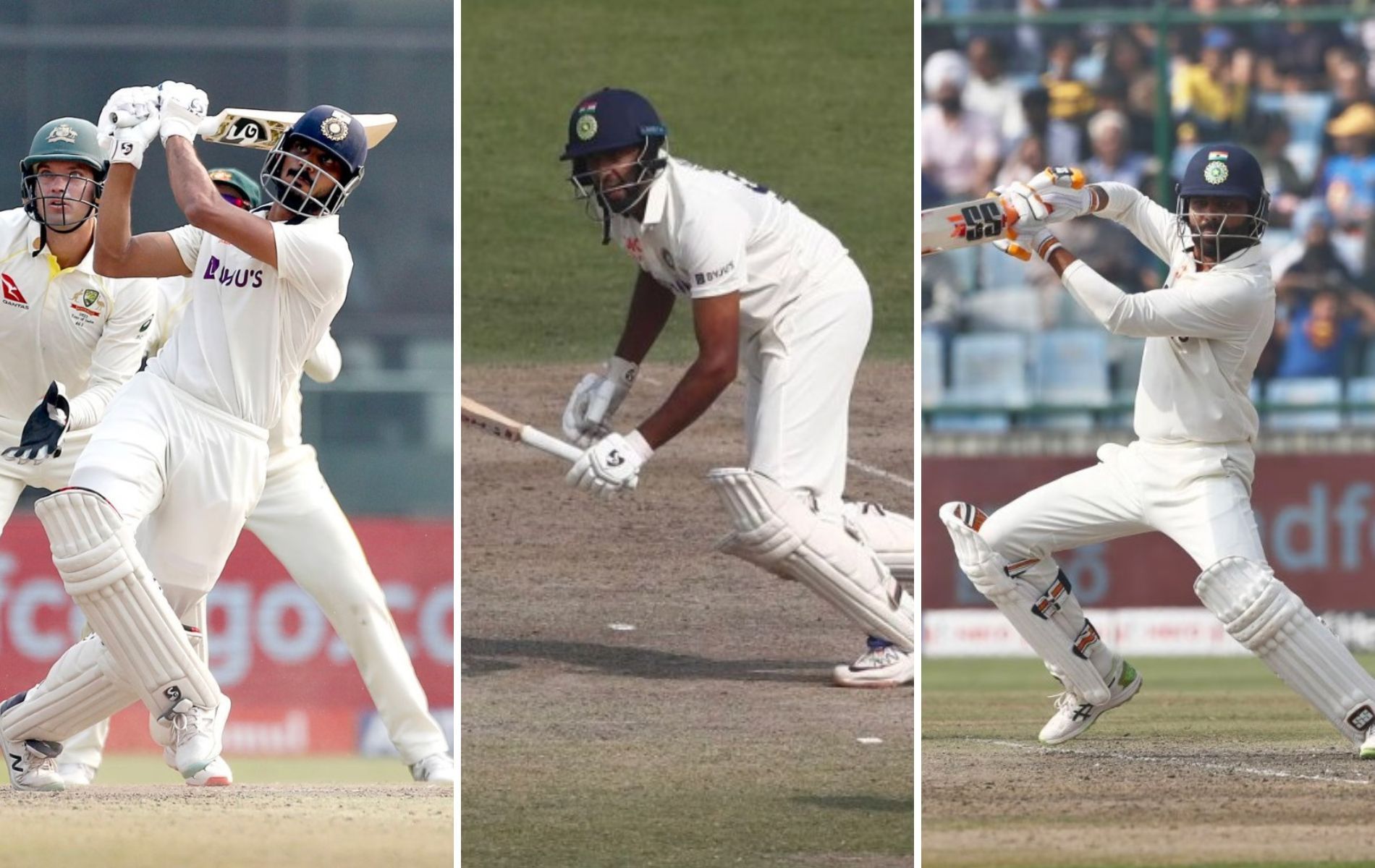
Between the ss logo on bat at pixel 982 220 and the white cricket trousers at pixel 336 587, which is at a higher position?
the ss logo on bat at pixel 982 220

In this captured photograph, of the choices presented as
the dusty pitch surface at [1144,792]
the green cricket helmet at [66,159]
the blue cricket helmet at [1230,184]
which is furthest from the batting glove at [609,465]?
the blue cricket helmet at [1230,184]

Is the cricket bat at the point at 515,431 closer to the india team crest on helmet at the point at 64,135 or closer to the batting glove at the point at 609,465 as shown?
the batting glove at the point at 609,465

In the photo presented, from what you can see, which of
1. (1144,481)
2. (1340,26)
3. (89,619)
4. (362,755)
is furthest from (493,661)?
(1340,26)

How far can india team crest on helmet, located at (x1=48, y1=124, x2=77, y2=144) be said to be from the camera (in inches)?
194

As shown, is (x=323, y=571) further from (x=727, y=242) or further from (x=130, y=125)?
(x=130, y=125)

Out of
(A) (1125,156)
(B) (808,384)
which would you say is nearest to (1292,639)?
(B) (808,384)

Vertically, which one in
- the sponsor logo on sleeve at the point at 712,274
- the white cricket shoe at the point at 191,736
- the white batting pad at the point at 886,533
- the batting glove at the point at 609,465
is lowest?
the white cricket shoe at the point at 191,736

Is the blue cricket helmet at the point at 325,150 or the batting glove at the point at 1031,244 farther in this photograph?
the batting glove at the point at 1031,244

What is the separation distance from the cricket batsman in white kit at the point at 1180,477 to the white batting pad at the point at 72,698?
1.95 meters

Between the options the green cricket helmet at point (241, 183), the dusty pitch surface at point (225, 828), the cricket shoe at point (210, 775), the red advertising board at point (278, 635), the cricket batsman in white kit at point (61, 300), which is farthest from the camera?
the red advertising board at point (278, 635)

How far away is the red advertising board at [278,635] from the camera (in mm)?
7688

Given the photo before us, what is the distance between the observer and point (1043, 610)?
507 cm

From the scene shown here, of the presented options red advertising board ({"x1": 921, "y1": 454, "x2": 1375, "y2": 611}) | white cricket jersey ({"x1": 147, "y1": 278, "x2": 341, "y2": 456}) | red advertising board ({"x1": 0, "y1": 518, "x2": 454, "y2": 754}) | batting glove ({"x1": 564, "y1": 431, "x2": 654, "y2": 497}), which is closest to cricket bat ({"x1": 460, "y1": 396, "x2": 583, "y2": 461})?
batting glove ({"x1": 564, "y1": 431, "x2": 654, "y2": 497})

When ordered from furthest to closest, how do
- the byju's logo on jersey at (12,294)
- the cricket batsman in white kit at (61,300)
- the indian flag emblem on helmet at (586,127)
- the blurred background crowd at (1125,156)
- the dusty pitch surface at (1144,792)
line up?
the blurred background crowd at (1125,156)
the indian flag emblem on helmet at (586,127)
the byju's logo on jersey at (12,294)
the cricket batsman in white kit at (61,300)
the dusty pitch surface at (1144,792)
